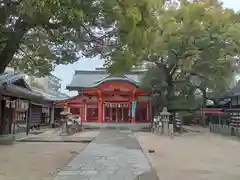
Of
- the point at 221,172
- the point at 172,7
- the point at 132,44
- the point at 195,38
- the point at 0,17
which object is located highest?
the point at 172,7

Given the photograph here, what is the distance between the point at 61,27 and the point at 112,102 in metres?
22.2

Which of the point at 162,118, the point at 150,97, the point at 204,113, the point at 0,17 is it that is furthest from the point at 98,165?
the point at 204,113

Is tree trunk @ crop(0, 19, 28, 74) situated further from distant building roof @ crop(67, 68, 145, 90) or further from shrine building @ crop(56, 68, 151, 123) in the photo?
distant building roof @ crop(67, 68, 145, 90)

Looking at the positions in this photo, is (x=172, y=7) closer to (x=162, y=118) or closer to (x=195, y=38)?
(x=195, y=38)

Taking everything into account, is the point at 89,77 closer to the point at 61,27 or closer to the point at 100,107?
the point at 100,107

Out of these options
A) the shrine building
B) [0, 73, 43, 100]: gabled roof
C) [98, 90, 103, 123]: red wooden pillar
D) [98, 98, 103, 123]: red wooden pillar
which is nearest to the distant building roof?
the shrine building

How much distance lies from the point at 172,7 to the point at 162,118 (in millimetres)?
8322

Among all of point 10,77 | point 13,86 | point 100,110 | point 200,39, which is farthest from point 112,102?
point 13,86

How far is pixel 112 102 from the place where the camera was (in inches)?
1220

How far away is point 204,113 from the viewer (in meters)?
36.9

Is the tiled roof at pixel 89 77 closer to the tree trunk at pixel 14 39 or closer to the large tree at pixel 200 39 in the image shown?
the large tree at pixel 200 39

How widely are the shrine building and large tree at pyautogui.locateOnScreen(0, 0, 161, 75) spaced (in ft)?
46.9

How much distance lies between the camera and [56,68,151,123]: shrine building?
3014cm

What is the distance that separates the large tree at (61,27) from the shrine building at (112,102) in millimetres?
14306
